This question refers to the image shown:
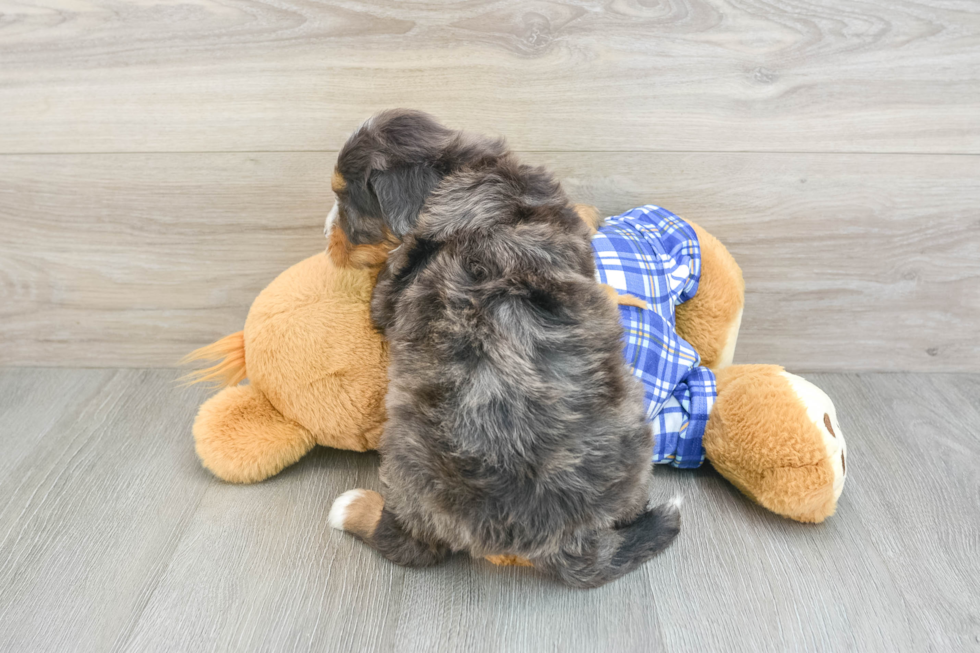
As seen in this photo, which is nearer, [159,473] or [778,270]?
[159,473]

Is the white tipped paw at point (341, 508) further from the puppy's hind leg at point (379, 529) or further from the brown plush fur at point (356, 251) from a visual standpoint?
the brown plush fur at point (356, 251)

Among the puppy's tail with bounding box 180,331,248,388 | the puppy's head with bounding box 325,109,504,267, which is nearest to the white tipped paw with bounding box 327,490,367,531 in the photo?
the puppy's tail with bounding box 180,331,248,388

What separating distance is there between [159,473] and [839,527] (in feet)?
4.26

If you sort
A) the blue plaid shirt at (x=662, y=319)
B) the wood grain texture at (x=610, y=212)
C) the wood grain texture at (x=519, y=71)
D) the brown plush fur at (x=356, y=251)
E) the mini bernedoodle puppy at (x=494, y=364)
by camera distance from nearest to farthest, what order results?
1. the mini bernedoodle puppy at (x=494, y=364)
2. the brown plush fur at (x=356, y=251)
3. the blue plaid shirt at (x=662, y=319)
4. the wood grain texture at (x=519, y=71)
5. the wood grain texture at (x=610, y=212)

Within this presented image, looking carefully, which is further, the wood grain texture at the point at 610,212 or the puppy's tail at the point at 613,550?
the wood grain texture at the point at 610,212

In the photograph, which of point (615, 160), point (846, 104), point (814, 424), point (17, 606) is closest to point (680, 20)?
point (615, 160)

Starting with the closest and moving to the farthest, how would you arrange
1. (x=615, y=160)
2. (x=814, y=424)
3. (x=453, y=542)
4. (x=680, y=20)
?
(x=453, y=542) < (x=814, y=424) < (x=680, y=20) < (x=615, y=160)

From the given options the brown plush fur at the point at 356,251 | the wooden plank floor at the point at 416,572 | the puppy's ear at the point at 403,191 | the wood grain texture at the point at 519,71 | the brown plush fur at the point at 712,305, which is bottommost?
the wooden plank floor at the point at 416,572

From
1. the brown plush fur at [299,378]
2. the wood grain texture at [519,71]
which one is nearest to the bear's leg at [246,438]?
the brown plush fur at [299,378]

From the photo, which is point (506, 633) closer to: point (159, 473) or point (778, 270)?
point (159, 473)

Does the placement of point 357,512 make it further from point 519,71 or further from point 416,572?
point 519,71

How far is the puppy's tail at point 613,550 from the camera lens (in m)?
0.95

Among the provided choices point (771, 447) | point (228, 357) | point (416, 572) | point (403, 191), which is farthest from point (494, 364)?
point (228, 357)

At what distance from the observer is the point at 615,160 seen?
4.51ft
